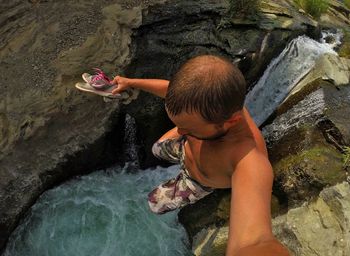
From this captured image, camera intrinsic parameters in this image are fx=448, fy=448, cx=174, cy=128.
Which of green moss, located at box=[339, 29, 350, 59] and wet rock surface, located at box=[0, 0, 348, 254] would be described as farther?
green moss, located at box=[339, 29, 350, 59]

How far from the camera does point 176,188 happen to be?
436 cm

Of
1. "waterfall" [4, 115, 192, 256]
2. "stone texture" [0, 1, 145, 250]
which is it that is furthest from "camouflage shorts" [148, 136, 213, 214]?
"stone texture" [0, 1, 145, 250]

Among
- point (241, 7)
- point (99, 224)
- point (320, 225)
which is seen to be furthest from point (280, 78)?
point (99, 224)

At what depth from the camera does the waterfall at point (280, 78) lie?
270 inches

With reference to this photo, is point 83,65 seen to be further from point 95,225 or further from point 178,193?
point 178,193

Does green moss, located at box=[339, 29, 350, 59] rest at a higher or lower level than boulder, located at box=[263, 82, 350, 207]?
lower

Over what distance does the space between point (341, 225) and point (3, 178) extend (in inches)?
147

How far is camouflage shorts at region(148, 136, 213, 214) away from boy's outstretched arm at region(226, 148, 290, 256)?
121 cm

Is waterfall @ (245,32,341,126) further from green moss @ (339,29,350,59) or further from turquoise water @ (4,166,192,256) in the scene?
turquoise water @ (4,166,192,256)

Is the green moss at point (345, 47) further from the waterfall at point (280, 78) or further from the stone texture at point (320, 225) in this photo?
the stone texture at point (320, 225)

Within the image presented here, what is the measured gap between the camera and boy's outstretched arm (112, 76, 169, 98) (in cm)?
389

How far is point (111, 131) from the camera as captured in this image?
597 cm

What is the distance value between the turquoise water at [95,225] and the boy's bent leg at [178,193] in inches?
51.3

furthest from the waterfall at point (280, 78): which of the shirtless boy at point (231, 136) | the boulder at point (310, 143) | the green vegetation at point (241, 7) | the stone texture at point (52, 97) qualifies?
the shirtless boy at point (231, 136)
